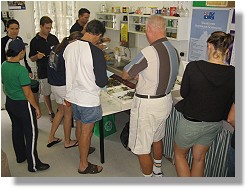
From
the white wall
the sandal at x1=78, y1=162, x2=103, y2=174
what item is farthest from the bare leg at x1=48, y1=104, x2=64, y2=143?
the white wall

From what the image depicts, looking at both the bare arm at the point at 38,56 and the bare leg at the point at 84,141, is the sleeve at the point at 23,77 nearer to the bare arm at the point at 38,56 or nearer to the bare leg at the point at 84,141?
the bare leg at the point at 84,141

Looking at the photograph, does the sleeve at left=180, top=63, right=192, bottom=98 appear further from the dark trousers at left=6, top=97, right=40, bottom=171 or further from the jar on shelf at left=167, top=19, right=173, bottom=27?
the jar on shelf at left=167, top=19, right=173, bottom=27

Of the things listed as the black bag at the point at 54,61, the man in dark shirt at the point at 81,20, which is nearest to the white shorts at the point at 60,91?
the black bag at the point at 54,61

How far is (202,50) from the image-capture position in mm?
2920

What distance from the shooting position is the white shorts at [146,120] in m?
2.12

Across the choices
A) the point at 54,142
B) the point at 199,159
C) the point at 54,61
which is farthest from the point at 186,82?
the point at 54,142

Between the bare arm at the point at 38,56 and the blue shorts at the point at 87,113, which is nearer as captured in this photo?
the blue shorts at the point at 87,113

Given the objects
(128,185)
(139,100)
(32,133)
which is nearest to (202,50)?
(139,100)

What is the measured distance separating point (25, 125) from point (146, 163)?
118cm

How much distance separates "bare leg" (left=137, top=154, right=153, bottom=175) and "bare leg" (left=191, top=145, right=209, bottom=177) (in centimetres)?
40

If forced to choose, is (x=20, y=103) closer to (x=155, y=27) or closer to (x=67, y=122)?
(x=67, y=122)

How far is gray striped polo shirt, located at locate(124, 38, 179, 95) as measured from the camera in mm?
1957

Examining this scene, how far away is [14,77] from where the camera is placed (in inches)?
84.3

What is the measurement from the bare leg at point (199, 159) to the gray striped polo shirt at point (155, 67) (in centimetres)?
52
